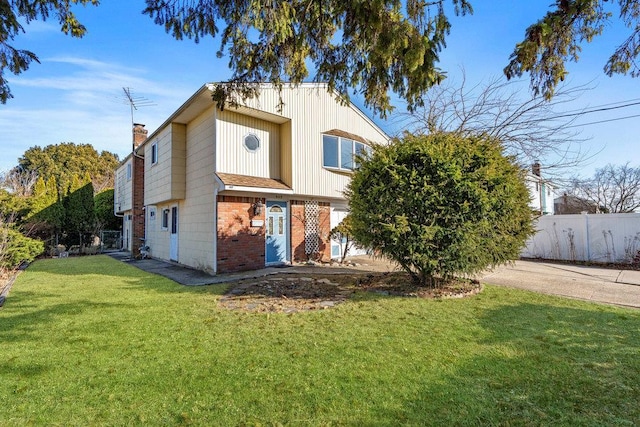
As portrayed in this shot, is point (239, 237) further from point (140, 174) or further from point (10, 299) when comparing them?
point (140, 174)

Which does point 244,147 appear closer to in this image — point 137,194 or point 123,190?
point 137,194

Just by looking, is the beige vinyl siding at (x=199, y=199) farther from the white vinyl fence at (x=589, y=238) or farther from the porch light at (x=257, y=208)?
the white vinyl fence at (x=589, y=238)

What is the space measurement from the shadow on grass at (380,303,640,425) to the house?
7.86 meters

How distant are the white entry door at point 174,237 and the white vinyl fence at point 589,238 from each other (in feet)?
45.3

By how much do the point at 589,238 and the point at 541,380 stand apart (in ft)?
41.1

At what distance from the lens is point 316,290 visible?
7523 millimetres

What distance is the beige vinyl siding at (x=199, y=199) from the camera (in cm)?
1026

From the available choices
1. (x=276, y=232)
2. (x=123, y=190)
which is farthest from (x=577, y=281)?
(x=123, y=190)

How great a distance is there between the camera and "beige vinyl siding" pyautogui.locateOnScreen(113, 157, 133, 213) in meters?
18.1

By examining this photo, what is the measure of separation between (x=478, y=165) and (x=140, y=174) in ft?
52.9

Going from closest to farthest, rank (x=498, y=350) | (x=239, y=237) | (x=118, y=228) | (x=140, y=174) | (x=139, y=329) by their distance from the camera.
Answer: (x=498, y=350)
(x=139, y=329)
(x=239, y=237)
(x=140, y=174)
(x=118, y=228)

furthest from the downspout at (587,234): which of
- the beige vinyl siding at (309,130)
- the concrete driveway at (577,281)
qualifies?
the beige vinyl siding at (309,130)

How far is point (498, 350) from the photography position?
12.7ft

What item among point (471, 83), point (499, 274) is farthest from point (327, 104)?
point (499, 274)
